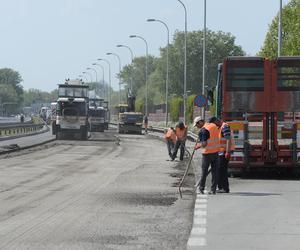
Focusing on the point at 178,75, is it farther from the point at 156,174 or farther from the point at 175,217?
the point at 175,217

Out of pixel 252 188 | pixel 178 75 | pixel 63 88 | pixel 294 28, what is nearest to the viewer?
pixel 252 188

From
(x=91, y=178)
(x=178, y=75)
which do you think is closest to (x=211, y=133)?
(x=91, y=178)

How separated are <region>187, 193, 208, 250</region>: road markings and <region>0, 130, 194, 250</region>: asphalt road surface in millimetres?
119

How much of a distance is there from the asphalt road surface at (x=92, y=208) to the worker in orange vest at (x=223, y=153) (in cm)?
80

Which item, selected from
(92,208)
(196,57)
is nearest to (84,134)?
(92,208)

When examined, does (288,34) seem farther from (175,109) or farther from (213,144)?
(213,144)

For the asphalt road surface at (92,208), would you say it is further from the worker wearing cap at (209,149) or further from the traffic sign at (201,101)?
the traffic sign at (201,101)

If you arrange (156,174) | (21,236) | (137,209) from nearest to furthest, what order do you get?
(21,236), (137,209), (156,174)

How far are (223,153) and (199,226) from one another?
6365 millimetres

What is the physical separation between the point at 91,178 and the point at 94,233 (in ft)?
35.8

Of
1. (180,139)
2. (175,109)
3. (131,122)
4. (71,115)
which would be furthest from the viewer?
(175,109)

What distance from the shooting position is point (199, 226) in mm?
12055

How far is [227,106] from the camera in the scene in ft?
76.5

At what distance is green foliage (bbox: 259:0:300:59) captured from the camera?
6700 cm
